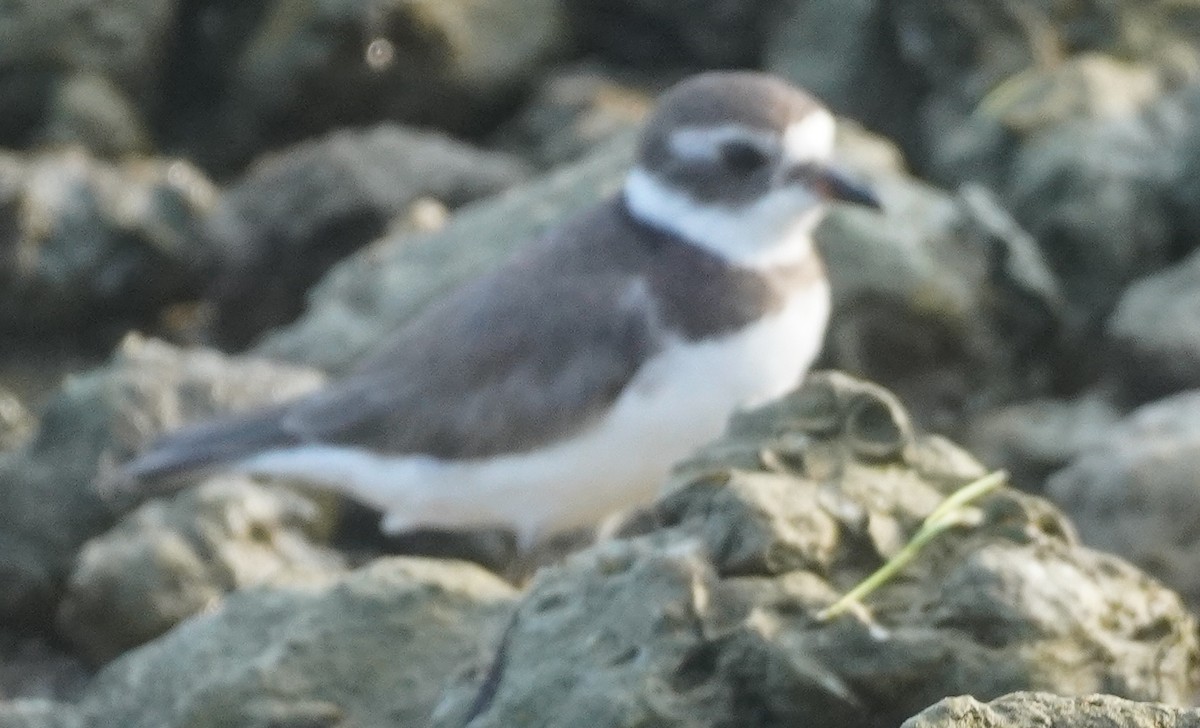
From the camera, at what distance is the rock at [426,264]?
7.38 meters

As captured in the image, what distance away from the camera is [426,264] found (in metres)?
7.58

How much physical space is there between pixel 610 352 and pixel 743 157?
66 centimetres

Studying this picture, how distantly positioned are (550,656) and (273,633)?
3.14 ft

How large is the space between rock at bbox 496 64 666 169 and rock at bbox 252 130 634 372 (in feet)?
4.84

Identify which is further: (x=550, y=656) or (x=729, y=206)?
(x=729, y=206)

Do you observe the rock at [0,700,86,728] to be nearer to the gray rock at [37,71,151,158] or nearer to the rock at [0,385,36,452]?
the rock at [0,385,36,452]

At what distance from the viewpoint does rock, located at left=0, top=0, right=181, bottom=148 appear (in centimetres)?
1001

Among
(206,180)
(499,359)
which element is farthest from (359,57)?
(499,359)

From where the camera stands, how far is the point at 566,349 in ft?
18.5

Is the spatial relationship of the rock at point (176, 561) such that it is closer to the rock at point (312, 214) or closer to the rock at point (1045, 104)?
the rock at point (312, 214)

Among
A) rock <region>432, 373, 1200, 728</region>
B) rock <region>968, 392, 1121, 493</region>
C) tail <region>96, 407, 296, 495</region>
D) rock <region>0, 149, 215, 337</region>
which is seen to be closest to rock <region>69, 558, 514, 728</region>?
rock <region>432, 373, 1200, 728</region>

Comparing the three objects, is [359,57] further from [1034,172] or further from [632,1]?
[1034,172]

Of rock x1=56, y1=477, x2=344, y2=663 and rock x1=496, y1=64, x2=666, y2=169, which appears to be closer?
rock x1=56, y1=477, x2=344, y2=663

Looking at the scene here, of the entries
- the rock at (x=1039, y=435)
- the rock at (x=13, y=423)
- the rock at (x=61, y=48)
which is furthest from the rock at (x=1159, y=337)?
the rock at (x=61, y=48)
